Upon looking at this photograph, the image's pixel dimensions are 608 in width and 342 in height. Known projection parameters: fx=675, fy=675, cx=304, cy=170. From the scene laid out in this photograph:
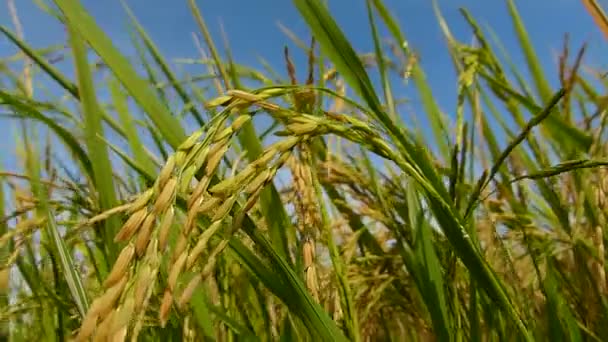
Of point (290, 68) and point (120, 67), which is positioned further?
point (290, 68)

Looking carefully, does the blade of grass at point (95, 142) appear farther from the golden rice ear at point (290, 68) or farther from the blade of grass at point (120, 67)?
the golden rice ear at point (290, 68)

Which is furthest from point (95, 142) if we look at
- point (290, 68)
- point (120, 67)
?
point (290, 68)

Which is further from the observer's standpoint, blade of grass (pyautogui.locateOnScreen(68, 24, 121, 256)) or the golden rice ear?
the golden rice ear

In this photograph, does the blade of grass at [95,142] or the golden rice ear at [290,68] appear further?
the golden rice ear at [290,68]

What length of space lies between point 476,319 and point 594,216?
1.45 ft

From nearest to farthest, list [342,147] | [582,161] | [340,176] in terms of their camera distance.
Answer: [582,161] < [340,176] < [342,147]

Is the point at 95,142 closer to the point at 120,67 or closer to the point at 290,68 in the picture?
the point at 120,67

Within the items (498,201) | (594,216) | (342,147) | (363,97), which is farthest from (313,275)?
(342,147)

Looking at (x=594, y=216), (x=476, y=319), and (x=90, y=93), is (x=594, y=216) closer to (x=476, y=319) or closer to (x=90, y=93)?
(x=476, y=319)

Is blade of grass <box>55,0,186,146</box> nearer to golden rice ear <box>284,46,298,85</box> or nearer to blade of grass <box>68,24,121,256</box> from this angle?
blade of grass <box>68,24,121,256</box>

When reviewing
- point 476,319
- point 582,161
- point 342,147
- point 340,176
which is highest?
point 342,147

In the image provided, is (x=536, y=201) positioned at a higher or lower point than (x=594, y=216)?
higher

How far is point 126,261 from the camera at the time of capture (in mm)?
507

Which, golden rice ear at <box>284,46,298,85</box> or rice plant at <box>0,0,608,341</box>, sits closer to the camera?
rice plant at <box>0,0,608,341</box>
